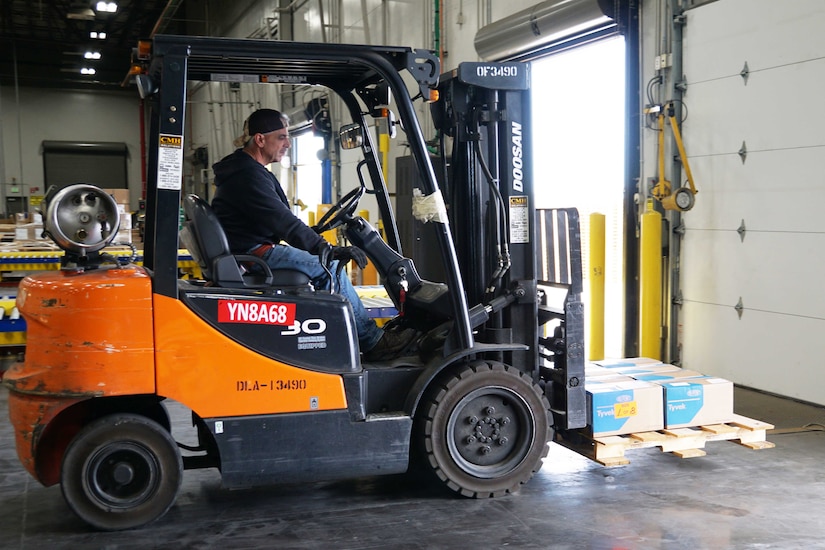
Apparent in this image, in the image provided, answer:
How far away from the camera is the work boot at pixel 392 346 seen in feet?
14.8

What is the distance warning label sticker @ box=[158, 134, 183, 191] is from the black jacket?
1.52ft

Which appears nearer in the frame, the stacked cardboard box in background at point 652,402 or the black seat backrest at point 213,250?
the black seat backrest at point 213,250

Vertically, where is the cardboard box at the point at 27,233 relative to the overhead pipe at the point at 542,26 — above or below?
below

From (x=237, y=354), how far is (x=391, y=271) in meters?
0.90

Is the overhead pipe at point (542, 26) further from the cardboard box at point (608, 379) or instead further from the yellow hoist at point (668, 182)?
the cardboard box at point (608, 379)

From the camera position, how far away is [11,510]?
13.5ft

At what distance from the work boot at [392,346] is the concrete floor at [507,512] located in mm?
677

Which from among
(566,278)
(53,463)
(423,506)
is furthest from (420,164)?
(53,463)

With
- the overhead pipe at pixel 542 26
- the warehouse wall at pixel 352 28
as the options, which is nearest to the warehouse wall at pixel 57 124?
the warehouse wall at pixel 352 28

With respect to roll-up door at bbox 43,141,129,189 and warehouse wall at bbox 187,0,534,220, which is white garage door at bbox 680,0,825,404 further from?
roll-up door at bbox 43,141,129,189

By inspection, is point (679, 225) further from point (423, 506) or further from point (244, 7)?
point (244, 7)

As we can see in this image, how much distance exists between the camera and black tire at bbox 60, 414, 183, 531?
147 inches

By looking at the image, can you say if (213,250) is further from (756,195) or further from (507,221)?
(756,195)

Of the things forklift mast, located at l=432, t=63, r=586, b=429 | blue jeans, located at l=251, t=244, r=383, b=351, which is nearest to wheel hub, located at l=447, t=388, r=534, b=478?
forklift mast, located at l=432, t=63, r=586, b=429
